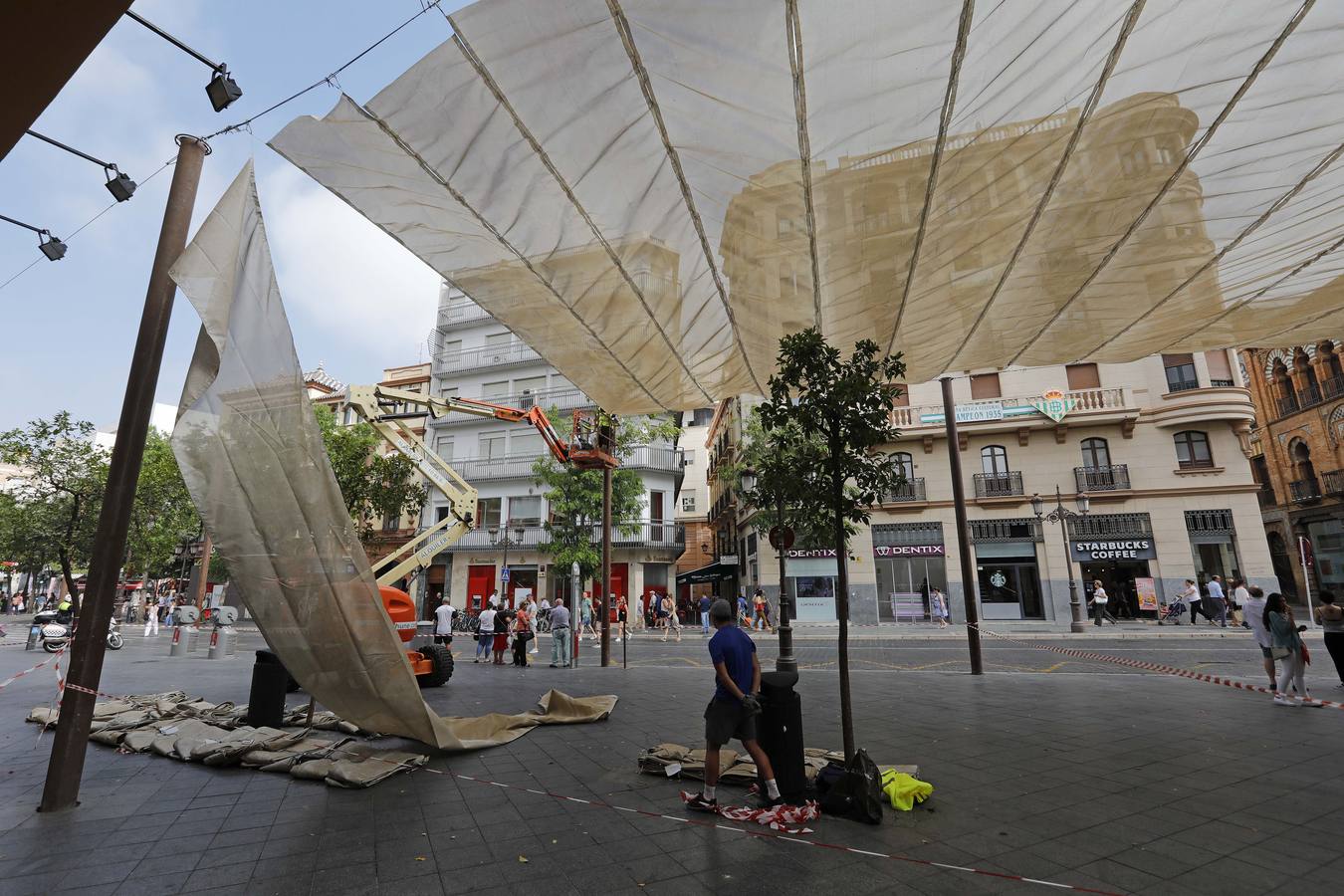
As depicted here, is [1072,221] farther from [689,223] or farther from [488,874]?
[488,874]

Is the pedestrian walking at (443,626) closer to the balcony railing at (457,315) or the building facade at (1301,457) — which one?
the balcony railing at (457,315)

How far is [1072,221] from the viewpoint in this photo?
705 cm

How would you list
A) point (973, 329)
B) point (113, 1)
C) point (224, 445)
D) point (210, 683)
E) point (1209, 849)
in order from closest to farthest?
1. point (113, 1)
2. point (1209, 849)
3. point (224, 445)
4. point (973, 329)
5. point (210, 683)

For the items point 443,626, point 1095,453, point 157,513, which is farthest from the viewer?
point 157,513

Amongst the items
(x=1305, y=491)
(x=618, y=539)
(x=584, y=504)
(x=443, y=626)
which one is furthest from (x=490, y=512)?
(x=1305, y=491)

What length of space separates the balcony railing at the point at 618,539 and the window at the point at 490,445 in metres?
4.80

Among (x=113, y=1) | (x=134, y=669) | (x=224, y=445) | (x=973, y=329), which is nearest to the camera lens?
(x=113, y=1)

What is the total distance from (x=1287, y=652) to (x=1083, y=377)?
933 inches

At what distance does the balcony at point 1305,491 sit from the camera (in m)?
35.0

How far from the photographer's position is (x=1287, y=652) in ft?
29.1

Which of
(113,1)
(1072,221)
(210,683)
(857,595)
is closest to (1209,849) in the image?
(1072,221)

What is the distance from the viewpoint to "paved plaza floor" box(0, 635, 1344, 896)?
3.77 meters

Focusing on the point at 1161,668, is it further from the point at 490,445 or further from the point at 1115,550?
the point at 490,445

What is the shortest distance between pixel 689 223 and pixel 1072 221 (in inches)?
175
